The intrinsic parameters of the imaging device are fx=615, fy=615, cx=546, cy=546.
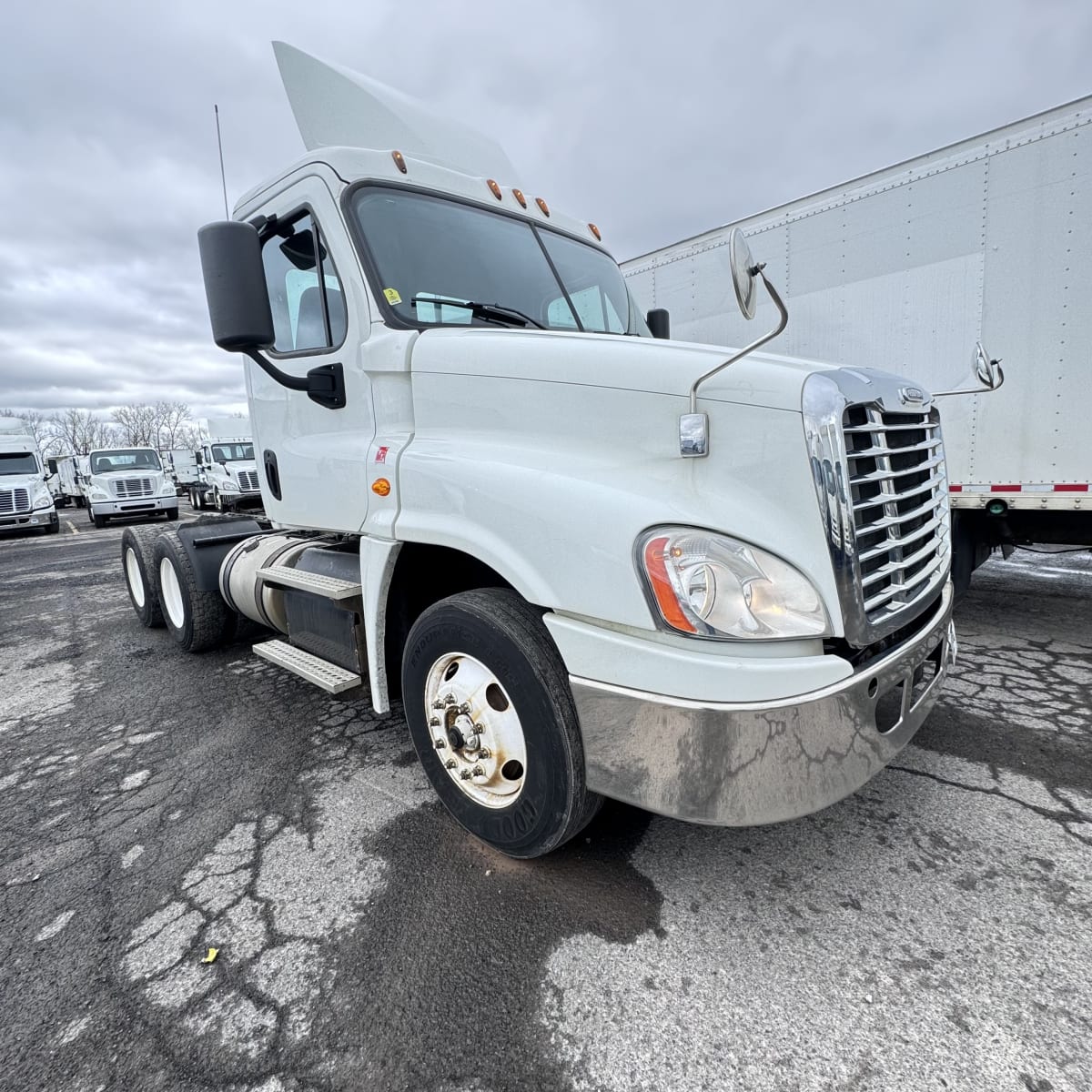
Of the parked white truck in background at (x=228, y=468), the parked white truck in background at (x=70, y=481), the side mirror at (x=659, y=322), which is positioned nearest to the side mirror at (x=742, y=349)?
the side mirror at (x=659, y=322)

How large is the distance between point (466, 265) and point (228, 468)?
69.2ft

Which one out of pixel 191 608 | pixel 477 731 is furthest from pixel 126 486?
pixel 477 731

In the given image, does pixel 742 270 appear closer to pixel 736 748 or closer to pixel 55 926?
pixel 736 748

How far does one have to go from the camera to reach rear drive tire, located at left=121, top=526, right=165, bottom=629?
559 centimetres

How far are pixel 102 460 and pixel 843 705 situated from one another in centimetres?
2475

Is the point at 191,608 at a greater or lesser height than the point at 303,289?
lesser

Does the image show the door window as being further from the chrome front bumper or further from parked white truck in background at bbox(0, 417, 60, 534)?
parked white truck in background at bbox(0, 417, 60, 534)

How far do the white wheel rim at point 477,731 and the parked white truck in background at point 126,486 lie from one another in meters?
22.3

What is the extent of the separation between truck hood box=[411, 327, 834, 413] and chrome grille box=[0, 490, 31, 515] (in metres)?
21.9

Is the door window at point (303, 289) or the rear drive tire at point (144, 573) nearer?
the door window at point (303, 289)

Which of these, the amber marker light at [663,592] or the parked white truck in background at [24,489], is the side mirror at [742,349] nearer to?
the amber marker light at [663,592]

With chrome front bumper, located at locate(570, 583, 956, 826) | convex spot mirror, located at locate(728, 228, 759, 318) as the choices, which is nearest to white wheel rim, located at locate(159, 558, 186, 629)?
chrome front bumper, located at locate(570, 583, 956, 826)

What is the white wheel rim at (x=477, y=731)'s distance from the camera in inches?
88.5

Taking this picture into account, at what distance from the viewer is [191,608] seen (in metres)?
4.91
